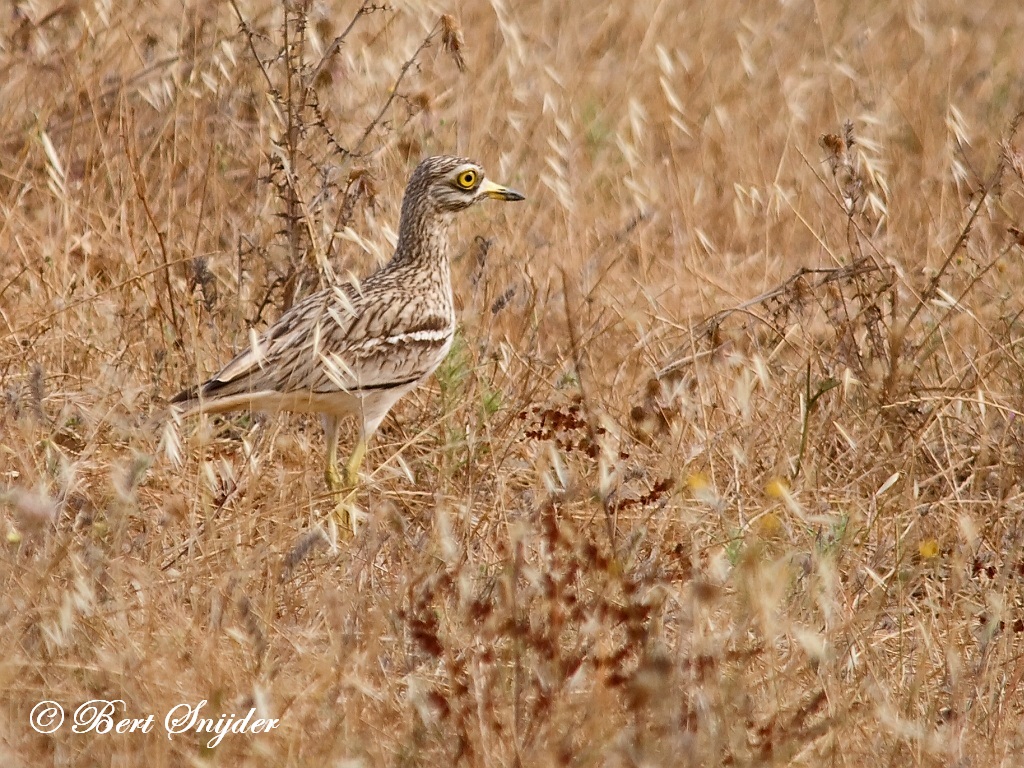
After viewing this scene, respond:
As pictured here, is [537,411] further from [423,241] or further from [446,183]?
[446,183]

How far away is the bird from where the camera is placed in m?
4.70

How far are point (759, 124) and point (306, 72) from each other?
8.95 feet

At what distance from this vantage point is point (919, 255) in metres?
6.50

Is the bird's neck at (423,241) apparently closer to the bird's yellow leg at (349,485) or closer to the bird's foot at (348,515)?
the bird's yellow leg at (349,485)

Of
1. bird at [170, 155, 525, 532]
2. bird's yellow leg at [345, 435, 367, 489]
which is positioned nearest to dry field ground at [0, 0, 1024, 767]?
bird's yellow leg at [345, 435, 367, 489]

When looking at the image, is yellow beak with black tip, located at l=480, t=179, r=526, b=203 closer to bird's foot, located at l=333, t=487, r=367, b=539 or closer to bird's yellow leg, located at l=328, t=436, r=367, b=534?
bird's yellow leg, located at l=328, t=436, r=367, b=534

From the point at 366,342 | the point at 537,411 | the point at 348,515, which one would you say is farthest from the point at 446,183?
the point at 348,515

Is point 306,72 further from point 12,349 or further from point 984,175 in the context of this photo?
point 984,175

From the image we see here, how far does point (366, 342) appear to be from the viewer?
5.00m

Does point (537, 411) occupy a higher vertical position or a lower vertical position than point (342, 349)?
lower

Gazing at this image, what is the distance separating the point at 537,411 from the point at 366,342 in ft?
1.95

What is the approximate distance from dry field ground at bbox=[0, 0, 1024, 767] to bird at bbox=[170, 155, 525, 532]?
0.17 m

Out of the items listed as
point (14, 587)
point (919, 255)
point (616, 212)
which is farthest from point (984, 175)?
point (14, 587)

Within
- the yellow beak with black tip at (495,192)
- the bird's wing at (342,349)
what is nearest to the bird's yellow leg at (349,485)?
the bird's wing at (342,349)
